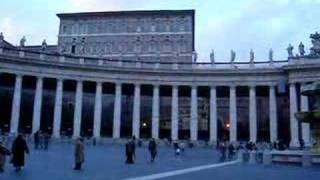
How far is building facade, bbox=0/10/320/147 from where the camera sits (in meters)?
66.9

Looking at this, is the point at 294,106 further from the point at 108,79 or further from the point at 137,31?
the point at 137,31

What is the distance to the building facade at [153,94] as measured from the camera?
220ft

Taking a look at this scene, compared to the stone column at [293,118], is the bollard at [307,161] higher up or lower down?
lower down

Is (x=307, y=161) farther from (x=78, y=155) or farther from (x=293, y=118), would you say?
(x=293, y=118)

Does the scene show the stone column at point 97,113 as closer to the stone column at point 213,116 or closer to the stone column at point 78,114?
the stone column at point 78,114

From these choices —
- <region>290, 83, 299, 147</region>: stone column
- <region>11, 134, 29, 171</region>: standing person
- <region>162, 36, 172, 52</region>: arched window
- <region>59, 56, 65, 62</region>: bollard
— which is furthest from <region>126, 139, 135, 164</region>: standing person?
<region>162, 36, 172, 52</region>: arched window

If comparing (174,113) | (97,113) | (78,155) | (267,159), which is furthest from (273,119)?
(78,155)

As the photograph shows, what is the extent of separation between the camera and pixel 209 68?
2813 inches

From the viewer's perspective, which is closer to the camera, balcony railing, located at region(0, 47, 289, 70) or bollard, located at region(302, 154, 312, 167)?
bollard, located at region(302, 154, 312, 167)

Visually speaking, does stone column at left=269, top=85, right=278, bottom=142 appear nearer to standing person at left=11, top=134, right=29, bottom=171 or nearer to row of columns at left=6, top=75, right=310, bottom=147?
row of columns at left=6, top=75, right=310, bottom=147

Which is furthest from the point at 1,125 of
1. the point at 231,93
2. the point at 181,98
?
the point at 231,93

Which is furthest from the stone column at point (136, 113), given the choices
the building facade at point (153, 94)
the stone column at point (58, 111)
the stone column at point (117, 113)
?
the stone column at point (58, 111)

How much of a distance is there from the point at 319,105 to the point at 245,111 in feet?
161

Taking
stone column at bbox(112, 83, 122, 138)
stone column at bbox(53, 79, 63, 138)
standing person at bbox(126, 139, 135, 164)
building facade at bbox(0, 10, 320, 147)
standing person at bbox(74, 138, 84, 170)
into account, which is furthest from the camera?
stone column at bbox(112, 83, 122, 138)
